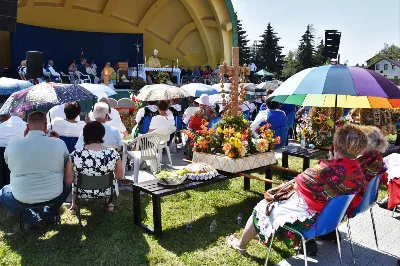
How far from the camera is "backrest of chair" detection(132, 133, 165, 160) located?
632 cm

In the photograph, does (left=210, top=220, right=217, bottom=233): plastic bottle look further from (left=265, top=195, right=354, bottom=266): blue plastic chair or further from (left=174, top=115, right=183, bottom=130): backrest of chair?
(left=174, top=115, right=183, bottom=130): backrest of chair

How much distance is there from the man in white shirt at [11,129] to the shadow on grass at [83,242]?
0.94 meters

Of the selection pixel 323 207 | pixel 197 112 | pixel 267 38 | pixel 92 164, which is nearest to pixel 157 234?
pixel 92 164

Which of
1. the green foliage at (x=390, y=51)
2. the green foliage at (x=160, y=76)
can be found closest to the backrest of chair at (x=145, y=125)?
the green foliage at (x=160, y=76)

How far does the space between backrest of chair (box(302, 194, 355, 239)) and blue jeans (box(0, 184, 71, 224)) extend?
256 centimetres

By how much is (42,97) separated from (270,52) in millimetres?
45672

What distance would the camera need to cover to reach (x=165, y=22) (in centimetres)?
2689

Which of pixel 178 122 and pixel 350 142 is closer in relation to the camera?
pixel 350 142

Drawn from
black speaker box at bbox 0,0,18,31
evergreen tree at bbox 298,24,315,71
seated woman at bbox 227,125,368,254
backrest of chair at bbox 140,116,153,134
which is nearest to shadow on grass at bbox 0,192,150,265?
seated woman at bbox 227,125,368,254

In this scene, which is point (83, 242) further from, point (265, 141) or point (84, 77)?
point (84, 77)

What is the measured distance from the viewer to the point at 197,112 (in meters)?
7.66

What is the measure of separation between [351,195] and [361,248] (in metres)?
1.22

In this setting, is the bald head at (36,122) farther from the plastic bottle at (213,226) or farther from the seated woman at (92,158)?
the plastic bottle at (213,226)


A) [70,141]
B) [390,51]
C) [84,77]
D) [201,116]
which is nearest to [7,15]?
[70,141]
